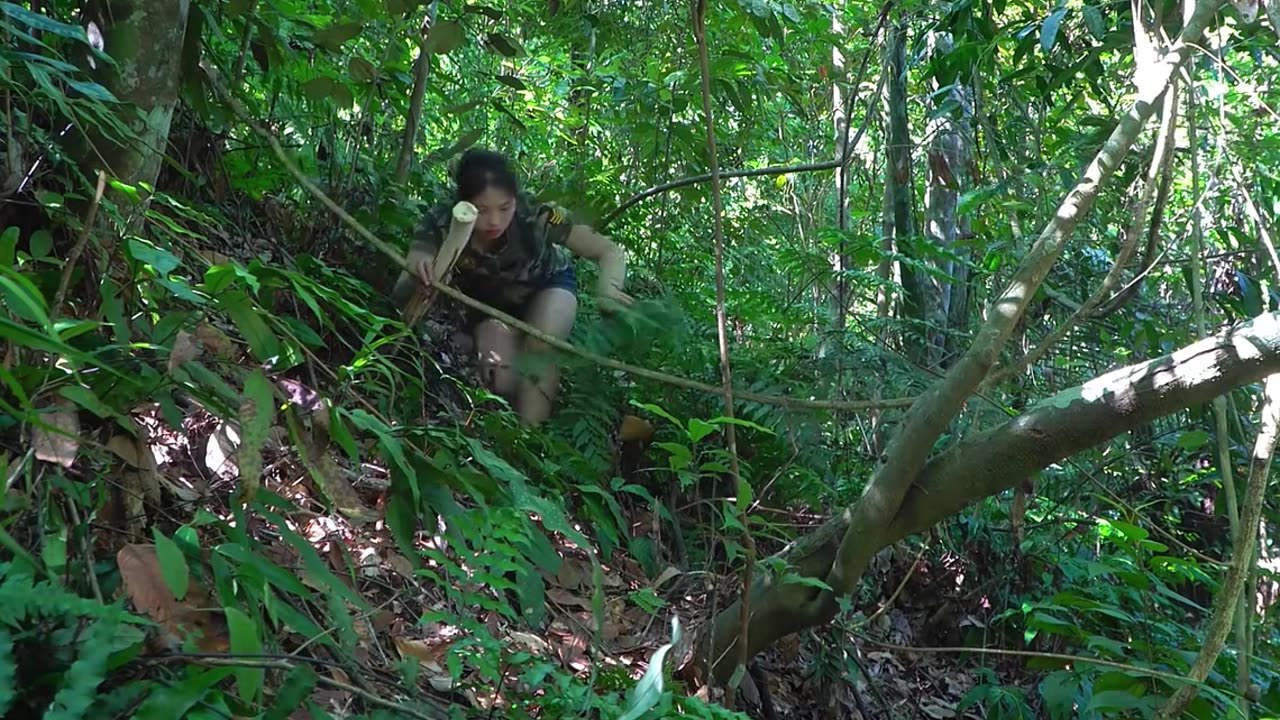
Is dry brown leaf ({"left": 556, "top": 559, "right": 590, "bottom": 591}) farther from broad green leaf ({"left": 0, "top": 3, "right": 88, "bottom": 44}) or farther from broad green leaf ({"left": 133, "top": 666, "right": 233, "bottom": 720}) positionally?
broad green leaf ({"left": 0, "top": 3, "right": 88, "bottom": 44})

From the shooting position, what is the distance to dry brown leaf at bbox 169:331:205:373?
1689 millimetres

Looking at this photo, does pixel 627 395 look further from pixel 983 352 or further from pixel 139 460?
pixel 139 460

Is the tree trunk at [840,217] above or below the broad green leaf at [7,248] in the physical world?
above

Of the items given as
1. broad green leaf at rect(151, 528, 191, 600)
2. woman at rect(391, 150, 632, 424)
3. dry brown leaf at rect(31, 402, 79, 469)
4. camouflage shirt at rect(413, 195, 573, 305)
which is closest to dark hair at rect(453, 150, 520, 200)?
woman at rect(391, 150, 632, 424)

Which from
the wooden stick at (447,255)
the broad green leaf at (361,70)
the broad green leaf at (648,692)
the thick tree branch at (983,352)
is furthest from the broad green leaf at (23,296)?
the broad green leaf at (361,70)

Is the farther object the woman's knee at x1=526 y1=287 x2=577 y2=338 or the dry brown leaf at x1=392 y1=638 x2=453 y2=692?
the woman's knee at x1=526 y1=287 x2=577 y2=338

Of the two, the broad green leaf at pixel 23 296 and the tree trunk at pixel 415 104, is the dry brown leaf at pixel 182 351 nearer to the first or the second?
the broad green leaf at pixel 23 296

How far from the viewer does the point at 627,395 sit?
12.0 ft

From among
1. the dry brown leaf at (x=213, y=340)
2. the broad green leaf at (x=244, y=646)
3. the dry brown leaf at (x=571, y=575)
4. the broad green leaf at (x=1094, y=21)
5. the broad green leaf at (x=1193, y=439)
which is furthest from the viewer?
the broad green leaf at (x=1193, y=439)

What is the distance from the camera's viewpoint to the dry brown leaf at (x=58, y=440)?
154cm

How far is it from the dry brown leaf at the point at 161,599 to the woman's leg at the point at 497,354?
6.27ft

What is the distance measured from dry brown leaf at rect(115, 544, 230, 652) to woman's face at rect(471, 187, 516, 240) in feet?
7.05

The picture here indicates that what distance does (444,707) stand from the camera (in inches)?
72.9

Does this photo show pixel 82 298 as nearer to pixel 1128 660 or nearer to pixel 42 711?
pixel 42 711
